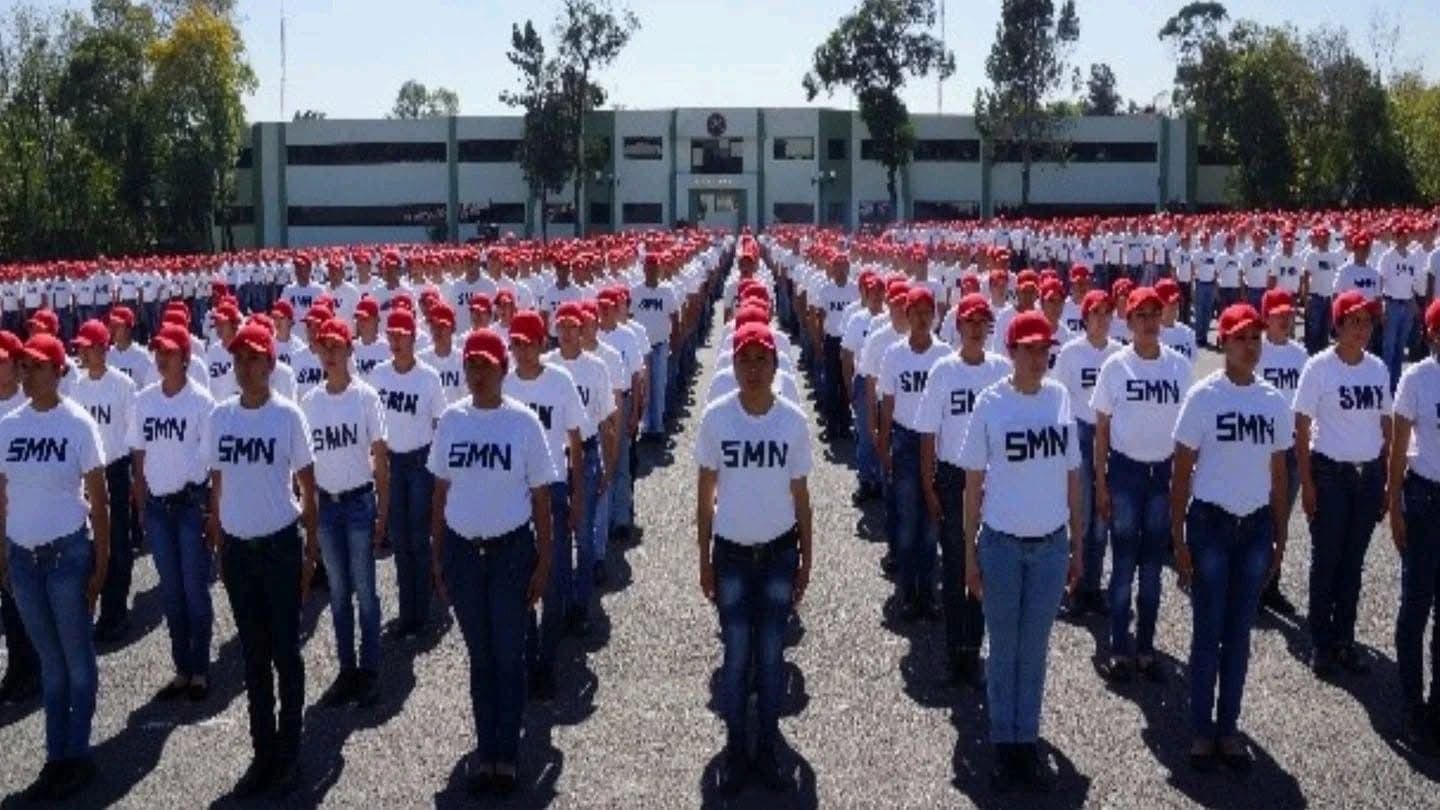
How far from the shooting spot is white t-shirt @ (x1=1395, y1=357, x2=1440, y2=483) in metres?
7.05

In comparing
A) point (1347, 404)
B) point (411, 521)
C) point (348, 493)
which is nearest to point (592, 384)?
point (411, 521)

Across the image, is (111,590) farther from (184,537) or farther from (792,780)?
(792,780)

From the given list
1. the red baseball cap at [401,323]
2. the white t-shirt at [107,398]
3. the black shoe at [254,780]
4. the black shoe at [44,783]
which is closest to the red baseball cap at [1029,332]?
the black shoe at [254,780]

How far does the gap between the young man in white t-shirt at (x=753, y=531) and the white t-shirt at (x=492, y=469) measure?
0.76 metres

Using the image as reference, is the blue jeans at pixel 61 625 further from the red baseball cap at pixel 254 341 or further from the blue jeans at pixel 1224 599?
the blue jeans at pixel 1224 599

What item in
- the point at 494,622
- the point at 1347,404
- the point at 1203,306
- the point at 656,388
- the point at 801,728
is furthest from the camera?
the point at 1203,306

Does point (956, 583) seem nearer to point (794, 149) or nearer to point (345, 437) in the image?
point (345, 437)

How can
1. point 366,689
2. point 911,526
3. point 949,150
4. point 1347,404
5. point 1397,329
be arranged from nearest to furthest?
point 1347,404
point 366,689
point 911,526
point 1397,329
point 949,150

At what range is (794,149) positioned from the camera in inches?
2842

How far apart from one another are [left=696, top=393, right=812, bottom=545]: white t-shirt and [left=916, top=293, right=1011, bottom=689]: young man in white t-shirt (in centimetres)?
177

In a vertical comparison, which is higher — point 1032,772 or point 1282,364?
point 1282,364

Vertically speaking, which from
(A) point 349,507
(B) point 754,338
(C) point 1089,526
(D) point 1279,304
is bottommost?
(C) point 1089,526

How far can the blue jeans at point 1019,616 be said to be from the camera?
646 cm

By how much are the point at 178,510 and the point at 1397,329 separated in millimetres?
14266
